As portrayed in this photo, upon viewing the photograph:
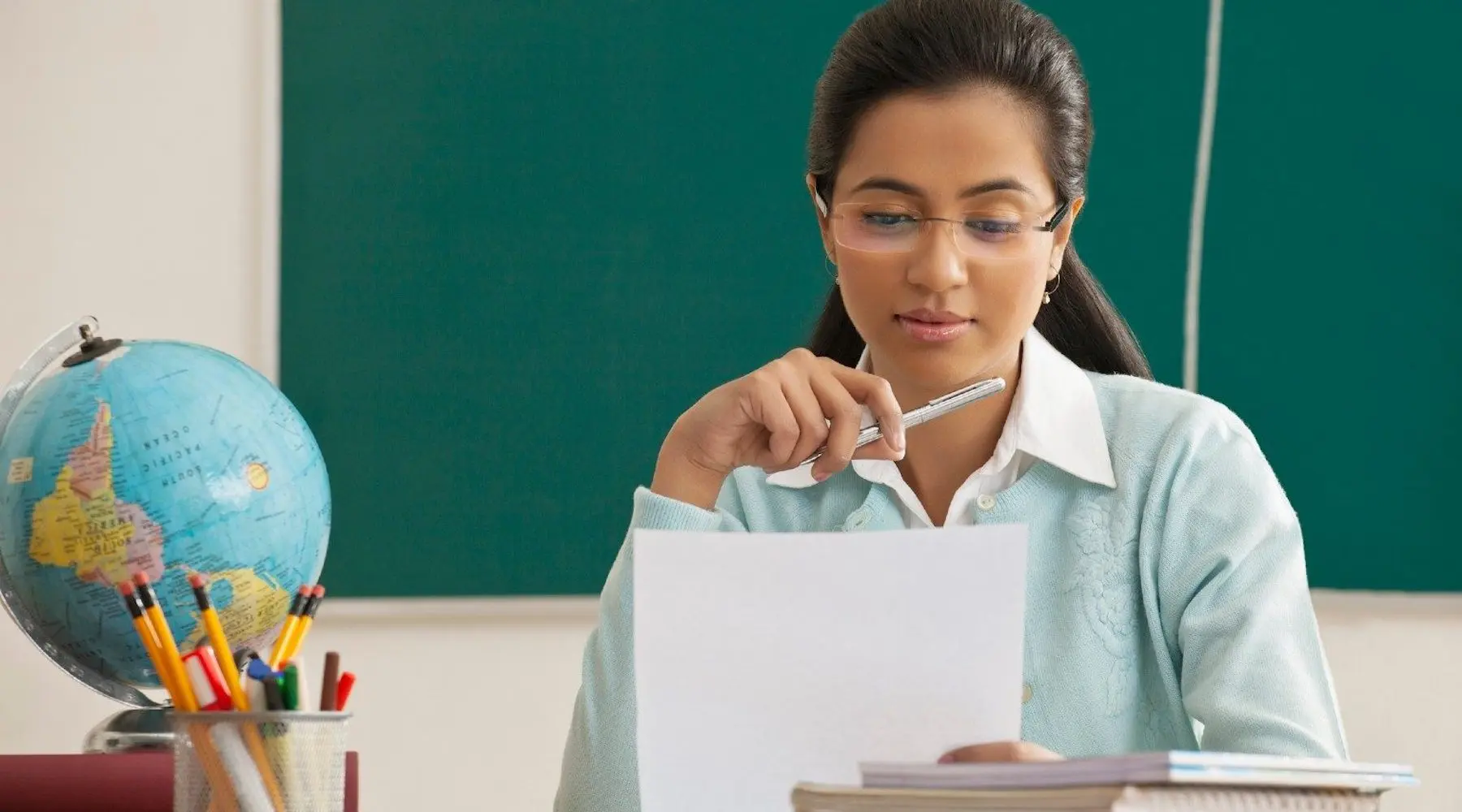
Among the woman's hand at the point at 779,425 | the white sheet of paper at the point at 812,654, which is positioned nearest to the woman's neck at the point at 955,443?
the woman's hand at the point at 779,425

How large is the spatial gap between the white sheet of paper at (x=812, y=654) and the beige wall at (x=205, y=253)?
4.14 ft

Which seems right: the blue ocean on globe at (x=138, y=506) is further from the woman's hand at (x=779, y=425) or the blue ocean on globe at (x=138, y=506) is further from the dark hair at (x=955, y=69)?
the dark hair at (x=955, y=69)

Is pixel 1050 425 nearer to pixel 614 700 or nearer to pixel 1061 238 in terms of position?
pixel 1061 238

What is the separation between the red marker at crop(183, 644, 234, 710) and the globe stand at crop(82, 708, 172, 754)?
35 cm

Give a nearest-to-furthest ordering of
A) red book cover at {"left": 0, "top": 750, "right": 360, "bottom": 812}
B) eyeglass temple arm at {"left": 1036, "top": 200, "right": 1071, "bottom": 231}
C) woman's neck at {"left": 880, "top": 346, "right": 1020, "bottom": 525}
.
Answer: red book cover at {"left": 0, "top": 750, "right": 360, "bottom": 812}, eyeglass temple arm at {"left": 1036, "top": 200, "right": 1071, "bottom": 231}, woman's neck at {"left": 880, "top": 346, "right": 1020, "bottom": 525}

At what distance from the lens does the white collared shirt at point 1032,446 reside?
1.33m

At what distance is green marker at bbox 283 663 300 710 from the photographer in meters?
0.85

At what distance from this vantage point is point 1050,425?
4.40 ft

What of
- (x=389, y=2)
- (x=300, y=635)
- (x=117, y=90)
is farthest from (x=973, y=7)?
(x=117, y=90)

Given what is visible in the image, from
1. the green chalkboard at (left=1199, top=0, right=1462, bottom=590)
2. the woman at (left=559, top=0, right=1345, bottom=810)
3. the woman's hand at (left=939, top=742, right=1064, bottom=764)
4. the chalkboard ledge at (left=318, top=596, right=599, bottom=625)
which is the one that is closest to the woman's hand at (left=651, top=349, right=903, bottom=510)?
the woman at (left=559, top=0, right=1345, bottom=810)

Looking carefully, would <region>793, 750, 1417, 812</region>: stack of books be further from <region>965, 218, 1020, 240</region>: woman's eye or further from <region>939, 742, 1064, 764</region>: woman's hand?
<region>965, 218, 1020, 240</region>: woman's eye

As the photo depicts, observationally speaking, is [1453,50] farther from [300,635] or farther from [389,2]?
[300,635]

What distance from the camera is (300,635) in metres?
1.00

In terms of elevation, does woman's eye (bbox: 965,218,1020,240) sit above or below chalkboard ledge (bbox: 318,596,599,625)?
above
